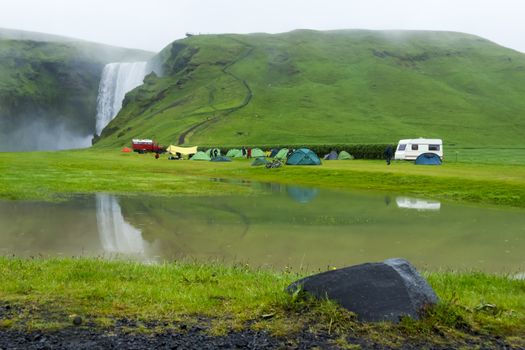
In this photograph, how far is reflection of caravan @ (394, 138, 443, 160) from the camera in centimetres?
7272

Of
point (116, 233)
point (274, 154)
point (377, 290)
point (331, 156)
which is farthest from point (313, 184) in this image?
point (274, 154)

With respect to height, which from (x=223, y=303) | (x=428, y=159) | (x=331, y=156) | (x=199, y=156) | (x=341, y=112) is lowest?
(x=199, y=156)

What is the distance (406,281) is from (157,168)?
59.2 m

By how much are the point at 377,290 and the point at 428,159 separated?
61.0 meters

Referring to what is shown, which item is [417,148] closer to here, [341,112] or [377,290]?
[377,290]

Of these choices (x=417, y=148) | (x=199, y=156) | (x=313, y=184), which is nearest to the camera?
(x=313, y=184)

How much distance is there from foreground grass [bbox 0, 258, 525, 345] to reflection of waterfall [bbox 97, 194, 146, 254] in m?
5.98

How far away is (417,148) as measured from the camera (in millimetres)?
73438

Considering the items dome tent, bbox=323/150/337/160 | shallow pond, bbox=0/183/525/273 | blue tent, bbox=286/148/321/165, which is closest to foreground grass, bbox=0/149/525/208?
shallow pond, bbox=0/183/525/273

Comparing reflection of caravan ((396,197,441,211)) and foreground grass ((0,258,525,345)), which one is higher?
foreground grass ((0,258,525,345))

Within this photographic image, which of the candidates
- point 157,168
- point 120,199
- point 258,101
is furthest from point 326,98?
point 120,199

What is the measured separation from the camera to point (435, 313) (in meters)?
8.17

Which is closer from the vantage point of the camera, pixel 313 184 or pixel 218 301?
pixel 218 301

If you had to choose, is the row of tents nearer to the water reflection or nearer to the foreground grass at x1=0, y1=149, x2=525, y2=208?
the foreground grass at x1=0, y1=149, x2=525, y2=208
